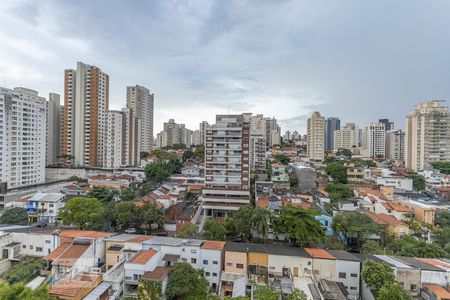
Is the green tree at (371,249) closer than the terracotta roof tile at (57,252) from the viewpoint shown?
No

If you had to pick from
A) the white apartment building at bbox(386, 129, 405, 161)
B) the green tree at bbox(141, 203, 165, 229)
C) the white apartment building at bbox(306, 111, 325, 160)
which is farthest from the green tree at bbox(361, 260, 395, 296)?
the white apartment building at bbox(386, 129, 405, 161)

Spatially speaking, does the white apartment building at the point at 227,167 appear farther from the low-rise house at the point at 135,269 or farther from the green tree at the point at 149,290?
the green tree at the point at 149,290

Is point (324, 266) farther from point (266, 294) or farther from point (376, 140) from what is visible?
point (376, 140)

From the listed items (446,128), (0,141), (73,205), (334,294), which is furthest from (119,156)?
(446,128)

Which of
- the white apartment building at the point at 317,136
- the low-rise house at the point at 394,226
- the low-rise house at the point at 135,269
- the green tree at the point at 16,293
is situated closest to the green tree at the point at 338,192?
the low-rise house at the point at 394,226

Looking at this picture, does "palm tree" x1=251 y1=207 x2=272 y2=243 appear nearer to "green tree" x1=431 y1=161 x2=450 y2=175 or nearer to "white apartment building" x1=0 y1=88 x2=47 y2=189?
"white apartment building" x1=0 y1=88 x2=47 y2=189

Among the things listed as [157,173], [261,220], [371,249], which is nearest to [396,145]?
[157,173]
